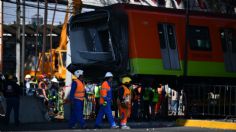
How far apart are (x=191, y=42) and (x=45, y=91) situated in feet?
21.6

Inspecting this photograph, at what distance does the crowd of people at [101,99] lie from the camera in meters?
18.8

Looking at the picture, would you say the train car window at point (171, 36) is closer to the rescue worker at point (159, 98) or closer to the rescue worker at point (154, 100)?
the rescue worker at point (154, 100)

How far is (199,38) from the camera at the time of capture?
984 inches

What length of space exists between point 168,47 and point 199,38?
5.27 feet

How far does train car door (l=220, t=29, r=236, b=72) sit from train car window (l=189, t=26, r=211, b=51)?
0.69 meters

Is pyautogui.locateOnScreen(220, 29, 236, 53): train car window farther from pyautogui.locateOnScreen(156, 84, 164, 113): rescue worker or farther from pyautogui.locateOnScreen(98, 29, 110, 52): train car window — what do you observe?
pyautogui.locateOnScreen(98, 29, 110, 52): train car window

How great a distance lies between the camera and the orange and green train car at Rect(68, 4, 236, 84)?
2284 cm

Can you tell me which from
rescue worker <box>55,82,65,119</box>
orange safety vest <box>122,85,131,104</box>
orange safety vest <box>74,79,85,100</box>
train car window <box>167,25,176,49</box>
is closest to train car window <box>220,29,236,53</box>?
train car window <box>167,25,176,49</box>

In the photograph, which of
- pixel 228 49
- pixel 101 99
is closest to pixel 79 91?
pixel 101 99

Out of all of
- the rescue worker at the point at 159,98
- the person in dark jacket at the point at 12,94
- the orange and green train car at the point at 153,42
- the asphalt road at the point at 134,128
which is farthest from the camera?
the rescue worker at the point at 159,98

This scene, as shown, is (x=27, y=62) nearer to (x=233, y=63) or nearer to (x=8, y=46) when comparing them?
(x=8, y=46)

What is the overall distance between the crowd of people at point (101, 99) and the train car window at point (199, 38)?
6.23ft

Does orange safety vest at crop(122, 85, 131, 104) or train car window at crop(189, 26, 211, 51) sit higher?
train car window at crop(189, 26, 211, 51)

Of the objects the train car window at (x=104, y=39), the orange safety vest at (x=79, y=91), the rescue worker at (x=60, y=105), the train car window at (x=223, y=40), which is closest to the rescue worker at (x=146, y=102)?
the train car window at (x=104, y=39)
